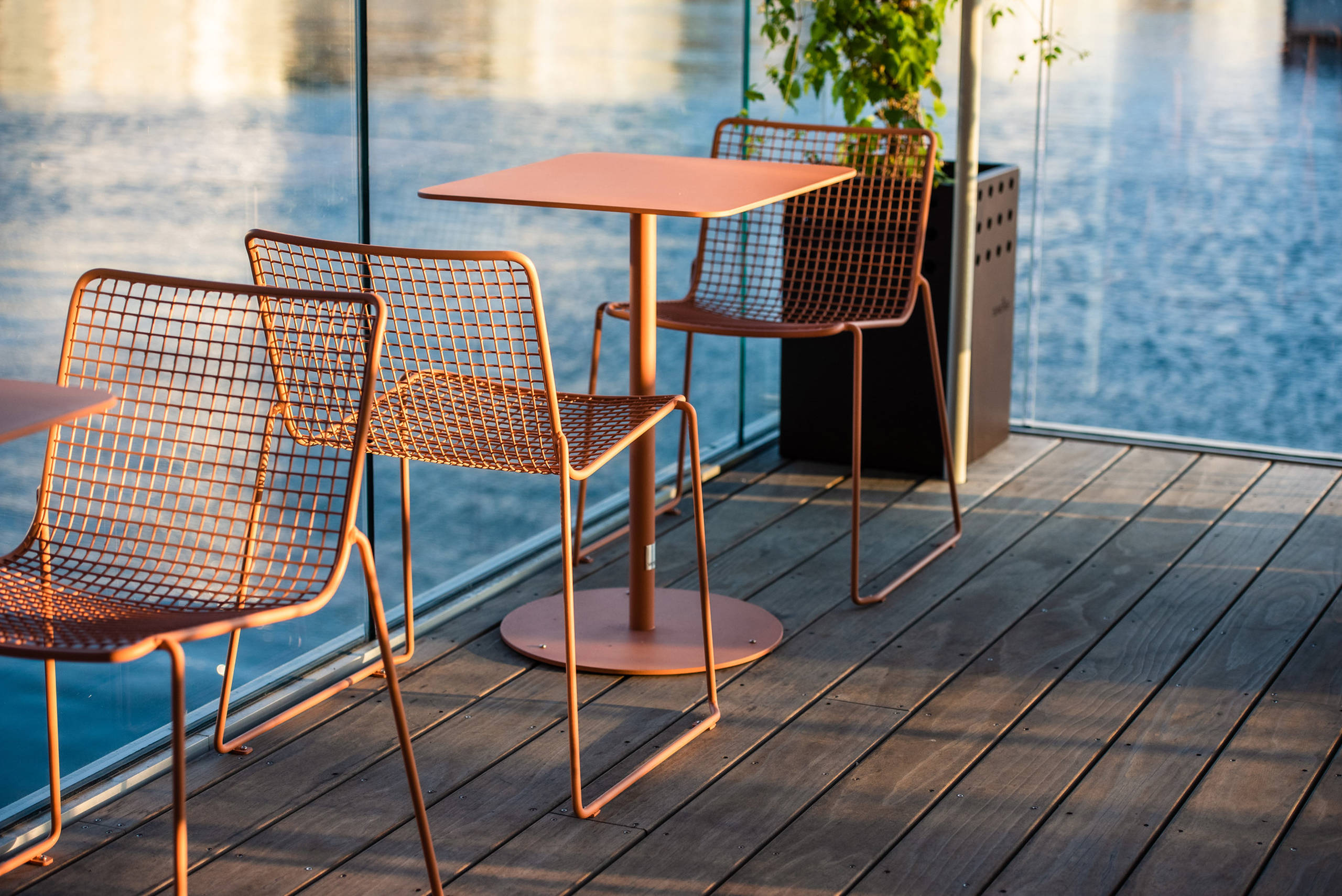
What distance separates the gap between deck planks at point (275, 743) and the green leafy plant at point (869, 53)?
40.5 inches

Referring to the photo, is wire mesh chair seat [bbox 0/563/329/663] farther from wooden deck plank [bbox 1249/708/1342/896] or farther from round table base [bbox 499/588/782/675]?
wooden deck plank [bbox 1249/708/1342/896]

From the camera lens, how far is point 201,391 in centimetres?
201

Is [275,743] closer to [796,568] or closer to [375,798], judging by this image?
[375,798]

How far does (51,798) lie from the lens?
2.29 meters

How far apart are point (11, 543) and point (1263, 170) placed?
328cm

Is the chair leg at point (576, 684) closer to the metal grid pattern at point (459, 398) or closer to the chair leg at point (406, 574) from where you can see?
the metal grid pattern at point (459, 398)

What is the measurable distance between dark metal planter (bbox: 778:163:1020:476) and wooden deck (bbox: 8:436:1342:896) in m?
0.47

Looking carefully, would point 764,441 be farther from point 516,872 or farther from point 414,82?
point 516,872

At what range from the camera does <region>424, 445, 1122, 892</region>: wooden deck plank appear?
2383 millimetres

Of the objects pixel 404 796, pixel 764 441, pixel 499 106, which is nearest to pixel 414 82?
pixel 499 106

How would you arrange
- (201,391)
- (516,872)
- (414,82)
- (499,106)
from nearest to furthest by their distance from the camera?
(201,391), (516,872), (414,82), (499,106)

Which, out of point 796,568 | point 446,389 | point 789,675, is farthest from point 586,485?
point 446,389

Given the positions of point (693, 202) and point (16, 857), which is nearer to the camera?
point (16, 857)

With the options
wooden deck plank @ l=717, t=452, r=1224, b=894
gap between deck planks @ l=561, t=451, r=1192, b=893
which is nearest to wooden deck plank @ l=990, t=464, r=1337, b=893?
wooden deck plank @ l=717, t=452, r=1224, b=894
